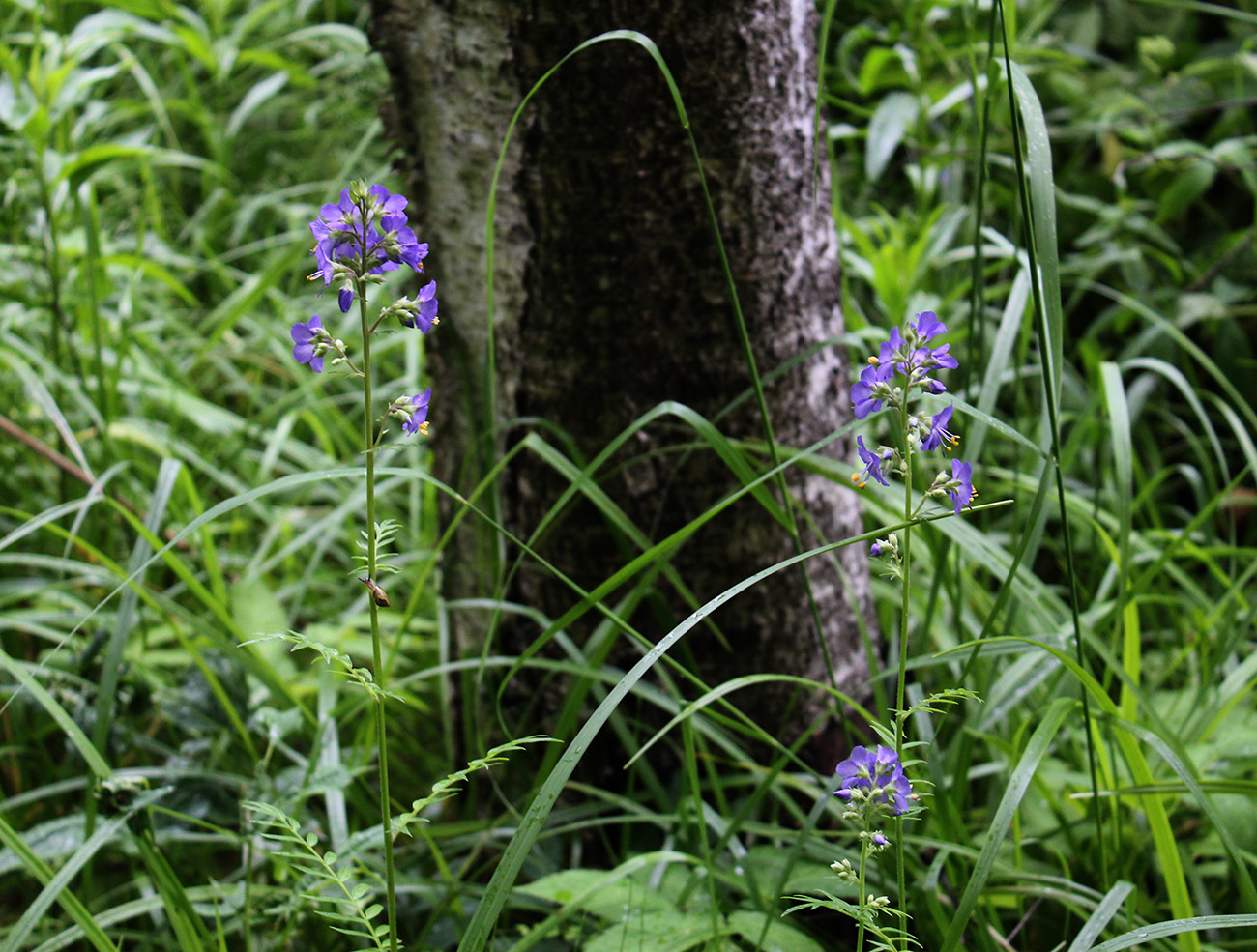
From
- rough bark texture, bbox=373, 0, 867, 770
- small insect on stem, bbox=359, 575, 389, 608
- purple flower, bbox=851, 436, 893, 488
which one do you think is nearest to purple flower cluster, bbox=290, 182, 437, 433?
small insect on stem, bbox=359, 575, 389, 608

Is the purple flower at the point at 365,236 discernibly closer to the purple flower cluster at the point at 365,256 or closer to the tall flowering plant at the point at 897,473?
the purple flower cluster at the point at 365,256

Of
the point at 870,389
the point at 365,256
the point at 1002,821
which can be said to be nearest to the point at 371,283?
the point at 365,256

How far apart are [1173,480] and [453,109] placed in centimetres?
190

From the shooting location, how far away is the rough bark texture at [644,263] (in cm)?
111

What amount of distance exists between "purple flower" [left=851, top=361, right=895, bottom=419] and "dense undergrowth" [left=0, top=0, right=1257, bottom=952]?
0.35ft

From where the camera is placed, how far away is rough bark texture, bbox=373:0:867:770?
111 centimetres

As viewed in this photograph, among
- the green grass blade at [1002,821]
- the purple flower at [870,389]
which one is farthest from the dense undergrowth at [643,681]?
the purple flower at [870,389]

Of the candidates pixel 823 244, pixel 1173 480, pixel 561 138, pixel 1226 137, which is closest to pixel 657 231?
pixel 561 138

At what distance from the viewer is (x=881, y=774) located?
0.67 meters

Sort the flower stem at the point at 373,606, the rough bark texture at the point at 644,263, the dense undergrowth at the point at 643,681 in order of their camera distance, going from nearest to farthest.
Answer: the flower stem at the point at 373,606
the dense undergrowth at the point at 643,681
the rough bark texture at the point at 644,263

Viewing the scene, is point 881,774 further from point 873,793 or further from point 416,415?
point 416,415

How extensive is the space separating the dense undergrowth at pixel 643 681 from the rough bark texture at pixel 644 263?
13 cm

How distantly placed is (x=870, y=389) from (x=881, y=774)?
30 centimetres

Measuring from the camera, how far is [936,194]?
8.43ft
